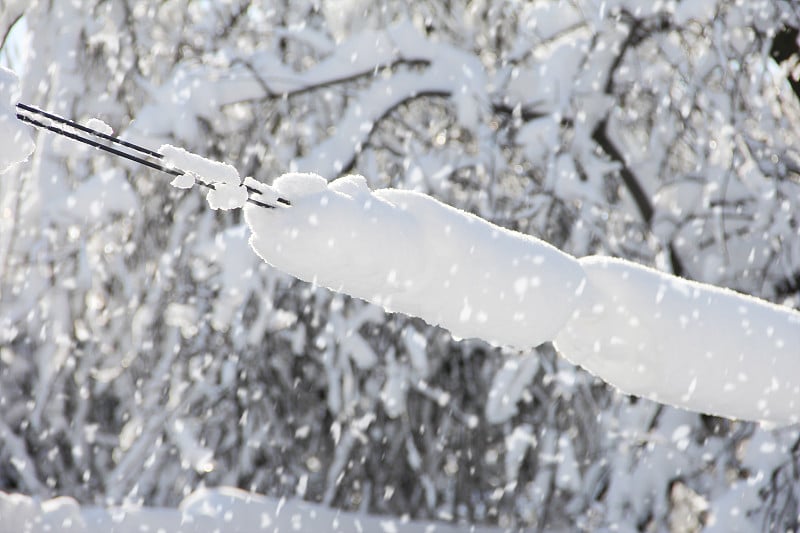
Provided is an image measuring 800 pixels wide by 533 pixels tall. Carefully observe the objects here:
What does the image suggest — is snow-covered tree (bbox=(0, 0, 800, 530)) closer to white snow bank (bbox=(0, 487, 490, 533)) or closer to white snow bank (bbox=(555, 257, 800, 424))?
white snow bank (bbox=(0, 487, 490, 533))

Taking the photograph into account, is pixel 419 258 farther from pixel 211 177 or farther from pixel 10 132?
pixel 10 132

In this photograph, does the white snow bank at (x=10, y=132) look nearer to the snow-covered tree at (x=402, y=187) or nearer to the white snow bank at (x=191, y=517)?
the white snow bank at (x=191, y=517)

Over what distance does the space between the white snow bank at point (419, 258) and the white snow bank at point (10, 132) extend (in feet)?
1.13

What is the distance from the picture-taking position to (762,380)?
176 cm

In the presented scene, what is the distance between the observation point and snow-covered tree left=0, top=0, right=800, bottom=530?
12.6ft

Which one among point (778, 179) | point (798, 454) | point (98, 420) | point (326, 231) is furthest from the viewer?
point (98, 420)

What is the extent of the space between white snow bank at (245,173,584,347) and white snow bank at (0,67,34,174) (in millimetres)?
346

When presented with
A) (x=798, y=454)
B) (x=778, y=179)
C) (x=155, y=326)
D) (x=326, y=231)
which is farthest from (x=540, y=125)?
(x=326, y=231)

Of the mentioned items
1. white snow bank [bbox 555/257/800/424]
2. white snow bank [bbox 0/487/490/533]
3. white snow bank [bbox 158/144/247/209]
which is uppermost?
white snow bank [bbox 158/144/247/209]

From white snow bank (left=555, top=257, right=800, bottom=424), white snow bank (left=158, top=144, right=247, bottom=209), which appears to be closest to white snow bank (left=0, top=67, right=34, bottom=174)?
white snow bank (left=158, top=144, right=247, bottom=209)

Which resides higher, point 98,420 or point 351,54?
point 351,54

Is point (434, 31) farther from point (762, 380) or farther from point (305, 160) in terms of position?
point (762, 380)

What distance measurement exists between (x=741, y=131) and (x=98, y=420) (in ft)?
14.4

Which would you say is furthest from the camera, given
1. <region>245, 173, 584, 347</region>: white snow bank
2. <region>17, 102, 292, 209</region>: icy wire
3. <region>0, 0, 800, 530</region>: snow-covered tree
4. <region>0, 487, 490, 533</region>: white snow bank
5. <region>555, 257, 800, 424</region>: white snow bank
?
<region>0, 0, 800, 530</region>: snow-covered tree
